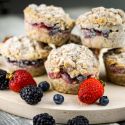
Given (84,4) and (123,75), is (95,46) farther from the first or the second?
(84,4)

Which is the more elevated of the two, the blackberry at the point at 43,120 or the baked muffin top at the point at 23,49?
the baked muffin top at the point at 23,49

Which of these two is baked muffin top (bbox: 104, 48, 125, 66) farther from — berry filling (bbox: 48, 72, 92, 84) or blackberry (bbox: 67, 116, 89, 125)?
blackberry (bbox: 67, 116, 89, 125)

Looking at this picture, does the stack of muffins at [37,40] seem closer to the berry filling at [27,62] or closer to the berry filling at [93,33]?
the berry filling at [27,62]

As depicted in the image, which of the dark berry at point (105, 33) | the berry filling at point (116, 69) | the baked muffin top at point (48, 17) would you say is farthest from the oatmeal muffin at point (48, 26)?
the berry filling at point (116, 69)

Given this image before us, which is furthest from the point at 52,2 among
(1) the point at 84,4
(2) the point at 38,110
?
(2) the point at 38,110

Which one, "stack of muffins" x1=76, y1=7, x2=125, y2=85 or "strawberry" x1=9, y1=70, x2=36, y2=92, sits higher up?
"stack of muffins" x1=76, y1=7, x2=125, y2=85

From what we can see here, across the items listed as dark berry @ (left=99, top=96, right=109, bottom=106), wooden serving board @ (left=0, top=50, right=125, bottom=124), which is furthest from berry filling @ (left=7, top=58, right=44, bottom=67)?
dark berry @ (left=99, top=96, right=109, bottom=106)

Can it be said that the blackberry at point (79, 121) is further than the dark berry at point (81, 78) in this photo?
No

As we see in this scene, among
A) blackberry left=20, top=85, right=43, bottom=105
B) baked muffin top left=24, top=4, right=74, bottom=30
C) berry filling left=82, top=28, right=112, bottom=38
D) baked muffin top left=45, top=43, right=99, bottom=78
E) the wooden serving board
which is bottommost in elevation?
the wooden serving board
